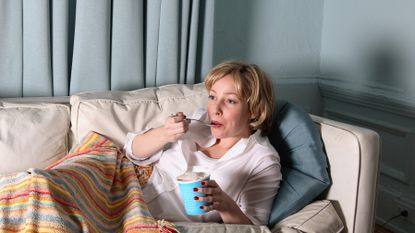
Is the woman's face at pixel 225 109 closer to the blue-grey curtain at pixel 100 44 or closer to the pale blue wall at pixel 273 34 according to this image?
the blue-grey curtain at pixel 100 44

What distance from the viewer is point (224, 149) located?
194 cm

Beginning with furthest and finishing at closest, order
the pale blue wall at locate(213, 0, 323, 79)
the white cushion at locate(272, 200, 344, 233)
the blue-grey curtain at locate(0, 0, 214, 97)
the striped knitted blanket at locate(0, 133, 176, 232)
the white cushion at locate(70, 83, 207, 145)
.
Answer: the pale blue wall at locate(213, 0, 323, 79) < the blue-grey curtain at locate(0, 0, 214, 97) < the white cushion at locate(70, 83, 207, 145) < the white cushion at locate(272, 200, 344, 233) < the striped knitted blanket at locate(0, 133, 176, 232)

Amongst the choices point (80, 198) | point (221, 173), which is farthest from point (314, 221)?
point (80, 198)

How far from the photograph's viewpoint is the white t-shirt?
1.78 m

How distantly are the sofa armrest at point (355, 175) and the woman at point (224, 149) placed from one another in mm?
222

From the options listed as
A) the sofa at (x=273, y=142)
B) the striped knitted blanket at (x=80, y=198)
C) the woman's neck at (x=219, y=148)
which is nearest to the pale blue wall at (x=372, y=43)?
the sofa at (x=273, y=142)

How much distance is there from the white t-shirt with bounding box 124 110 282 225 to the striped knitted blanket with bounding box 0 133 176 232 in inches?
4.0

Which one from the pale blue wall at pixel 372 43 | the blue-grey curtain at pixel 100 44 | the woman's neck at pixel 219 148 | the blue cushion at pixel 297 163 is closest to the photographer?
the blue cushion at pixel 297 163

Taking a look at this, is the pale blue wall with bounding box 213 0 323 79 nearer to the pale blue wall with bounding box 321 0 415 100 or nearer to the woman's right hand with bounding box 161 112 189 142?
the pale blue wall with bounding box 321 0 415 100

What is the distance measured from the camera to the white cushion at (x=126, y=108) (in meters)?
2.06

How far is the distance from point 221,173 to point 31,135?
732 mm

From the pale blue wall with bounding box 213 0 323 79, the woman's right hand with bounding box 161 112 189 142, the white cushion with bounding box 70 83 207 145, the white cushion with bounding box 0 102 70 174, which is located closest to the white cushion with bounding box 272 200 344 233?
the woman's right hand with bounding box 161 112 189 142

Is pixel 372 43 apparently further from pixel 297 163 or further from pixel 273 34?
pixel 297 163

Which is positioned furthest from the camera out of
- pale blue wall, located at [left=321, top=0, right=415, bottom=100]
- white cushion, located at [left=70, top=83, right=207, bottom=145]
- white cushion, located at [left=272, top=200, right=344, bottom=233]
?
pale blue wall, located at [left=321, top=0, right=415, bottom=100]
